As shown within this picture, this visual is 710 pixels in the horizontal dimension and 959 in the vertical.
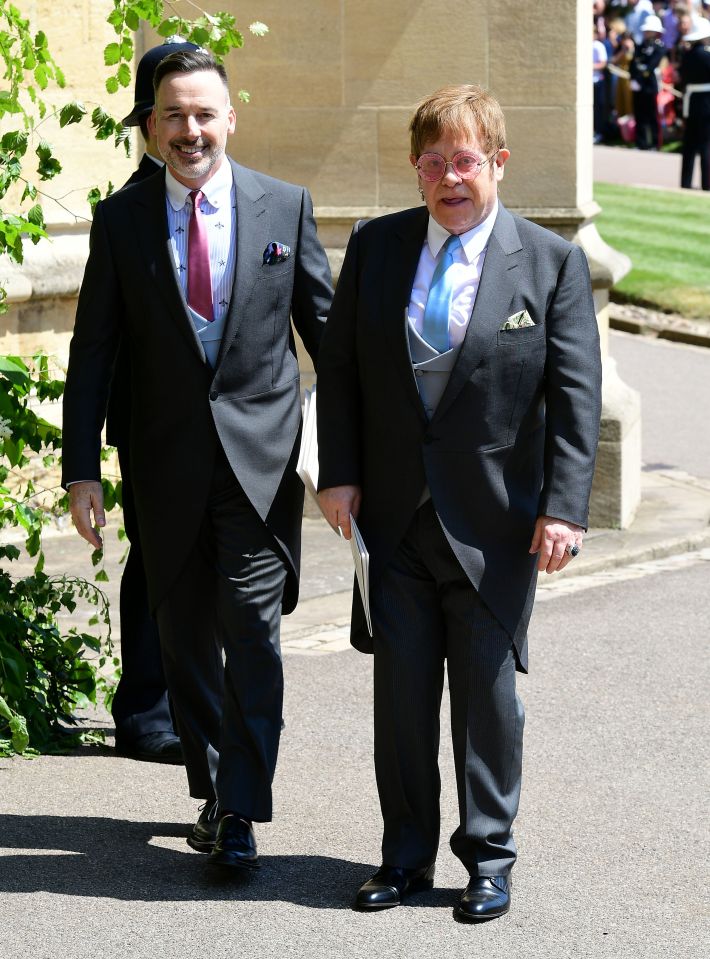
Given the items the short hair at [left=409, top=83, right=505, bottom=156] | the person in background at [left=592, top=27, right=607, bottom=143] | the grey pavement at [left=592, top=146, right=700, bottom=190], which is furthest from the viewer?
the person in background at [left=592, top=27, right=607, bottom=143]

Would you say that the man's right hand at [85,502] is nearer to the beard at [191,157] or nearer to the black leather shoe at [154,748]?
the beard at [191,157]

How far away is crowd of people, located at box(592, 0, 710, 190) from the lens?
27422mm

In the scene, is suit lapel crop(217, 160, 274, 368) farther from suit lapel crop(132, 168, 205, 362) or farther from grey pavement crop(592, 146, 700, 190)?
grey pavement crop(592, 146, 700, 190)

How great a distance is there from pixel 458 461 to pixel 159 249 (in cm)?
97

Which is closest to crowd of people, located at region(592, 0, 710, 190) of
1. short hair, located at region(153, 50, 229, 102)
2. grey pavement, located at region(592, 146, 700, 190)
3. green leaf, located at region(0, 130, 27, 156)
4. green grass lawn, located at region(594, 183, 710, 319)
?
grey pavement, located at region(592, 146, 700, 190)

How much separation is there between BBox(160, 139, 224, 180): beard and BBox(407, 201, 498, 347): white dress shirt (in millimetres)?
627

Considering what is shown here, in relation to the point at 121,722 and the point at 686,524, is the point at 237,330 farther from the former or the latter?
the point at 686,524

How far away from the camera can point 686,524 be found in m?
8.82

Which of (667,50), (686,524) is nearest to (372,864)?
(686,524)

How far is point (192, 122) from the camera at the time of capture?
4.38 meters

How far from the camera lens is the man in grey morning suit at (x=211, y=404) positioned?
4449 mm

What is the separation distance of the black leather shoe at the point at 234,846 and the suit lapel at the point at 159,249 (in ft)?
3.81

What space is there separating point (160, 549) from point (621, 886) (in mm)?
1431

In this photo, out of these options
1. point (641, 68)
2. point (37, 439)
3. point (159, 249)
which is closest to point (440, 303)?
point (159, 249)
